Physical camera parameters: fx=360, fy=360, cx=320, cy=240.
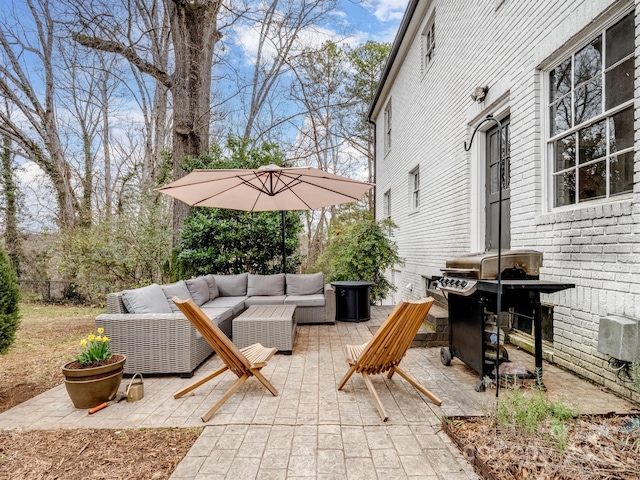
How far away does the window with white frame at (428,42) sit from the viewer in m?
7.39

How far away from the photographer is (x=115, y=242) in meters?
7.78

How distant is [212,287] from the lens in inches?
245

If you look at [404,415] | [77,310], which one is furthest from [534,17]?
[77,310]

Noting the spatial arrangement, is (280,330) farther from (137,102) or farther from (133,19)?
(137,102)

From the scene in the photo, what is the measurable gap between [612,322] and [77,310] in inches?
435

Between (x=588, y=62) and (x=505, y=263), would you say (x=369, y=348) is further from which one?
(x=588, y=62)

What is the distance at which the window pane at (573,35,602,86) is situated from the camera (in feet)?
10.7

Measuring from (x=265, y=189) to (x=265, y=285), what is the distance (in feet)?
5.87

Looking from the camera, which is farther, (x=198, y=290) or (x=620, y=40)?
(x=198, y=290)

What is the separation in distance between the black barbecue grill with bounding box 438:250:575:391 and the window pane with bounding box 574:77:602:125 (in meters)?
1.39

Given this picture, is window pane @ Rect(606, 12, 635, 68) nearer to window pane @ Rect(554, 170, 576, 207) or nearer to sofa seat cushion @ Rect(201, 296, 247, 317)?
window pane @ Rect(554, 170, 576, 207)

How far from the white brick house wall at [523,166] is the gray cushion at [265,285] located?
3039mm

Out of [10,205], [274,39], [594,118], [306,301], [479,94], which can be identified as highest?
[274,39]

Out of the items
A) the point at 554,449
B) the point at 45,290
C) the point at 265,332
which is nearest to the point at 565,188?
the point at 554,449
